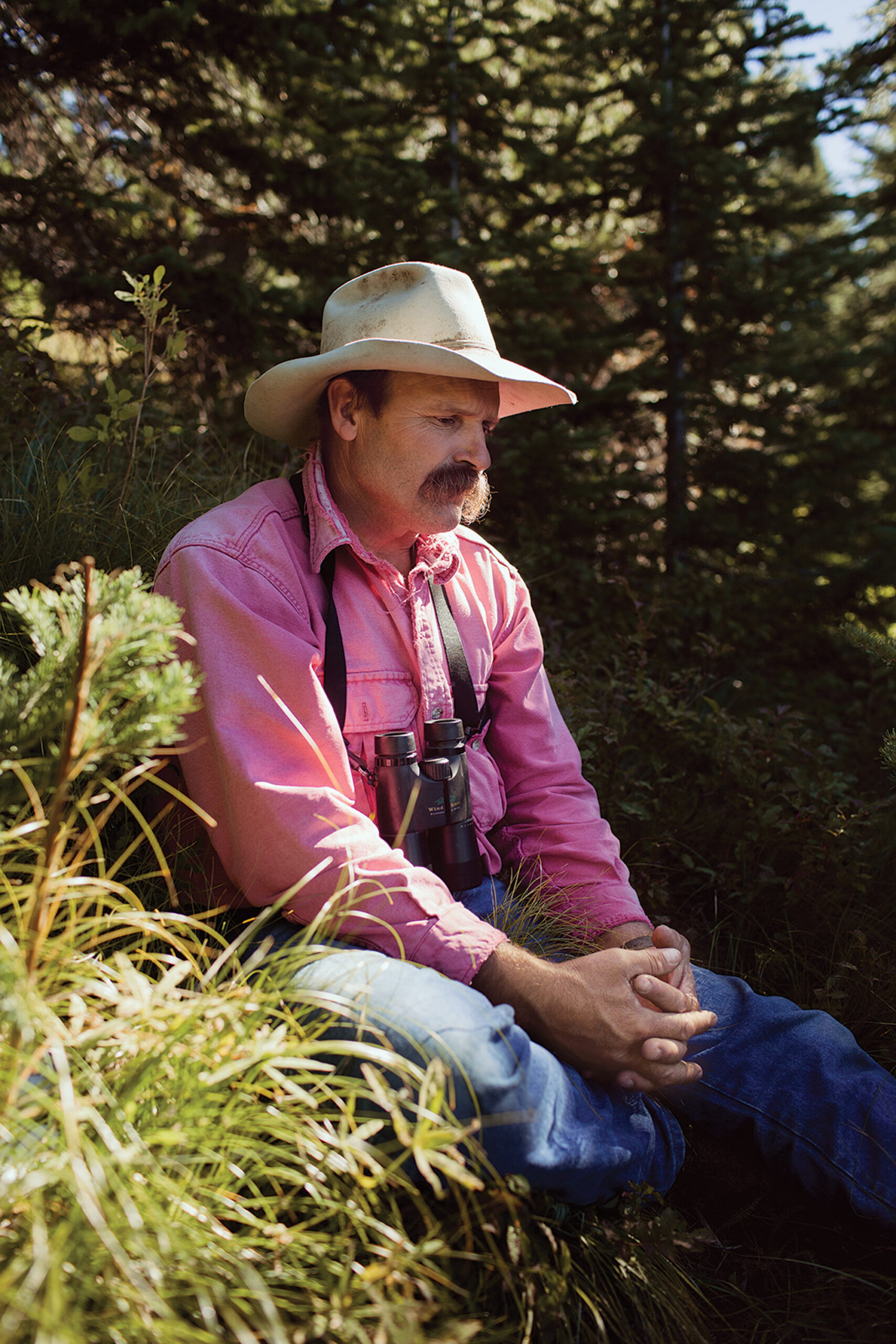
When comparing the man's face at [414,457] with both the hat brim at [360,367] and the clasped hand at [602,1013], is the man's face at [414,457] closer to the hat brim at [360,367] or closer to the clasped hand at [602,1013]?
the hat brim at [360,367]

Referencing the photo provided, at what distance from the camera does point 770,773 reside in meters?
3.57

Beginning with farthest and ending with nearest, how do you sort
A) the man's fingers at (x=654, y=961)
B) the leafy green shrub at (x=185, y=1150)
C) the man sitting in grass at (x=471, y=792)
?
the man's fingers at (x=654, y=961) → the man sitting in grass at (x=471, y=792) → the leafy green shrub at (x=185, y=1150)

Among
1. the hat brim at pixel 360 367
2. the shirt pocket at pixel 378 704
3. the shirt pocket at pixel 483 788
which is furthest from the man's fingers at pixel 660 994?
the hat brim at pixel 360 367

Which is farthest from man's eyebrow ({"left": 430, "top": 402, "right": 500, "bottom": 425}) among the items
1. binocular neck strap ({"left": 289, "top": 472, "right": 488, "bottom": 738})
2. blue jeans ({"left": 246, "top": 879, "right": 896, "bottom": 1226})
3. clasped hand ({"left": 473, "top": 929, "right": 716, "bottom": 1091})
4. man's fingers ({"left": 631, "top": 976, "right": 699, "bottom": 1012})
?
man's fingers ({"left": 631, "top": 976, "right": 699, "bottom": 1012})

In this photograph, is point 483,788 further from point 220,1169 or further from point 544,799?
point 220,1169

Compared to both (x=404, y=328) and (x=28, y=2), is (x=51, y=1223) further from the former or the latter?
(x=28, y=2)

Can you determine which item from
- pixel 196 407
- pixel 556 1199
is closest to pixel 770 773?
pixel 556 1199

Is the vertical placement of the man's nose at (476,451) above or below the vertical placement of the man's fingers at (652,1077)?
above

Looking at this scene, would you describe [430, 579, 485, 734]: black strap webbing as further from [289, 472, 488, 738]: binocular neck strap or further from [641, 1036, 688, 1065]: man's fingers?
[641, 1036, 688, 1065]: man's fingers

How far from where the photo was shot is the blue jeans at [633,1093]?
5.33 feet

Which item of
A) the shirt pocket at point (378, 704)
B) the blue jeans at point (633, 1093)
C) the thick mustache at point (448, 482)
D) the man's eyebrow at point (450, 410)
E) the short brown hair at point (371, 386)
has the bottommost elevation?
the blue jeans at point (633, 1093)

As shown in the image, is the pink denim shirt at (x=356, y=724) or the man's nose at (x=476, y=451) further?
the man's nose at (x=476, y=451)

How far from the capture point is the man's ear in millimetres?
2539

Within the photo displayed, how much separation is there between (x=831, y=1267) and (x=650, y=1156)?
471 mm
